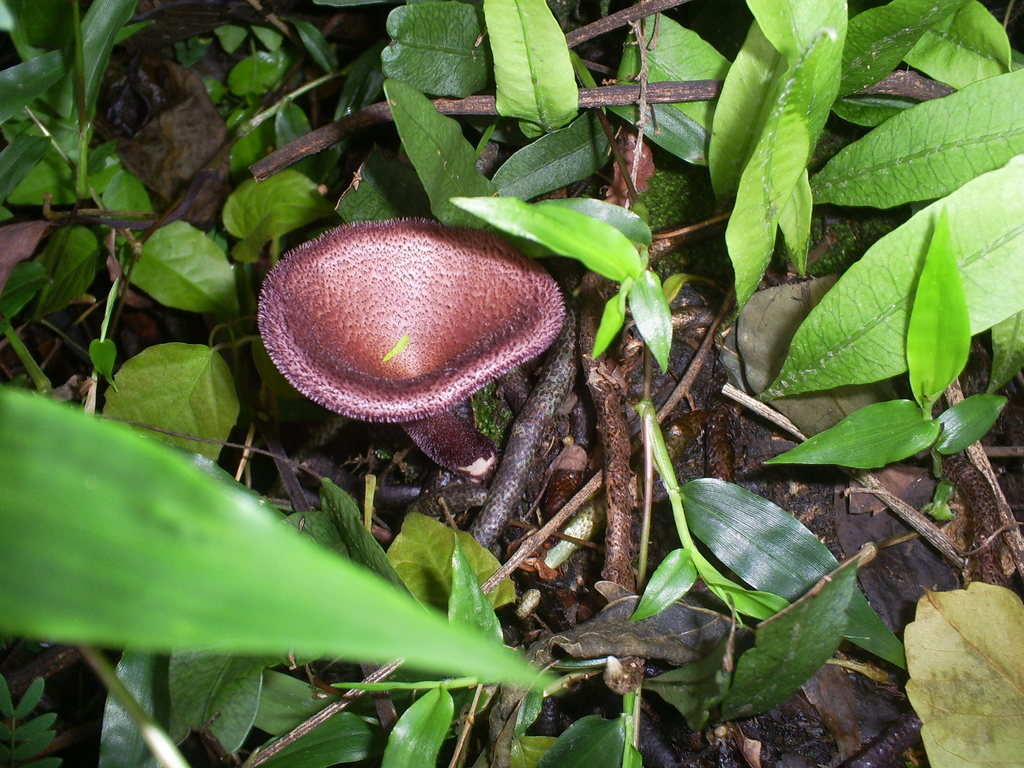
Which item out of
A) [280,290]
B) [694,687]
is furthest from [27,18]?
[694,687]

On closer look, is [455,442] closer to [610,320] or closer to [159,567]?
[610,320]

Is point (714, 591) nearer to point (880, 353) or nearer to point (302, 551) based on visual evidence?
point (880, 353)

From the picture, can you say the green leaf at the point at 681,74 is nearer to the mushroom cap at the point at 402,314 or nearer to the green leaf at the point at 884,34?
the green leaf at the point at 884,34

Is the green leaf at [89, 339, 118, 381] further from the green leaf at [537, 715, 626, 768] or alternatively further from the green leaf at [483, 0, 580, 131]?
the green leaf at [537, 715, 626, 768]

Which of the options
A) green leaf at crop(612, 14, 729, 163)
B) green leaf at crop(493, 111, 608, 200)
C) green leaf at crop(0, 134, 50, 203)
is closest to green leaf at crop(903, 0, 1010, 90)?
green leaf at crop(612, 14, 729, 163)

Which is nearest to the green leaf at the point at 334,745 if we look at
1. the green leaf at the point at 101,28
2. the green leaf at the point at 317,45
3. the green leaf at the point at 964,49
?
the green leaf at the point at 101,28
